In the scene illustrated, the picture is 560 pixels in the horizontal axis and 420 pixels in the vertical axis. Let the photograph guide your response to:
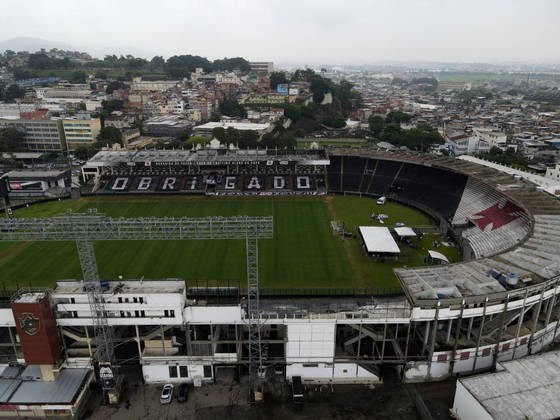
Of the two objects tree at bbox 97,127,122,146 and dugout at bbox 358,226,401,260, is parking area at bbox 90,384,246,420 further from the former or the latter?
tree at bbox 97,127,122,146

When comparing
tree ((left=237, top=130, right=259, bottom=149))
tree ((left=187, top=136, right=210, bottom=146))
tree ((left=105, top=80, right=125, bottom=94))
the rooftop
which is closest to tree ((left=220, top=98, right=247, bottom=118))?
tree ((left=187, top=136, right=210, bottom=146))

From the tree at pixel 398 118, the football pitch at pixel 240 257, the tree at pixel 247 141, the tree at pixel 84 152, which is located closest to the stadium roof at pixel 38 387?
the football pitch at pixel 240 257

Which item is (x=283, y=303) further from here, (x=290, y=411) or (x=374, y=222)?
(x=374, y=222)

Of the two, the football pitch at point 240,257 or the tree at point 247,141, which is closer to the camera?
the football pitch at point 240,257

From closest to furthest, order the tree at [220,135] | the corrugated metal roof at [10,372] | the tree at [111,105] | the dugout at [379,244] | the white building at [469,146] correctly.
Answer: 1. the corrugated metal roof at [10,372]
2. the dugout at [379,244]
3. the tree at [220,135]
4. the white building at [469,146]
5. the tree at [111,105]

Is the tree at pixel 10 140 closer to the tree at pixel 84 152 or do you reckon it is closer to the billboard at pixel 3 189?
the tree at pixel 84 152

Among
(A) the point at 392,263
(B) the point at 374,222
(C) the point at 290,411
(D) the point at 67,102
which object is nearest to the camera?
(C) the point at 290,411

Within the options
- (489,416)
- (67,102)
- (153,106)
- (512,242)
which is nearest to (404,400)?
(489,416)
